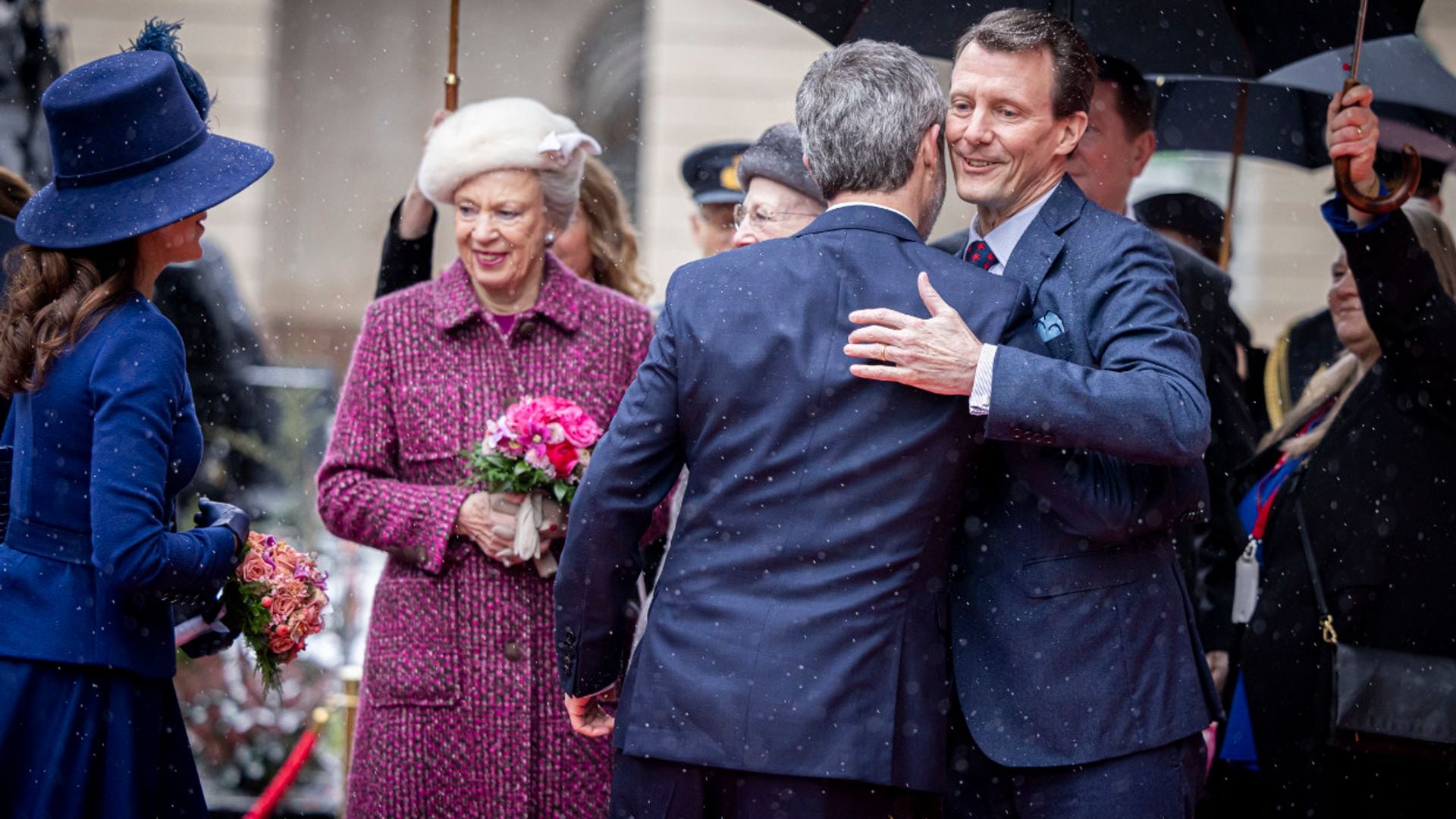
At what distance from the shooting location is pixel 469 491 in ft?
12.5

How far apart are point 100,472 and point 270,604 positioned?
0.61m

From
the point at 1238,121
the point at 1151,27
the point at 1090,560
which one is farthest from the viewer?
the point at 1238,121

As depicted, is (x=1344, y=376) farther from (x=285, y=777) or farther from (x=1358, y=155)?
(x=285, y=777)

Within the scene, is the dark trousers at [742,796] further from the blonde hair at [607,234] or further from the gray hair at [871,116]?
the blonde hair at [607,234]

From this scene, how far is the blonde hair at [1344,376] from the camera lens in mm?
4297

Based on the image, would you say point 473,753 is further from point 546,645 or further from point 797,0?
point 797,0

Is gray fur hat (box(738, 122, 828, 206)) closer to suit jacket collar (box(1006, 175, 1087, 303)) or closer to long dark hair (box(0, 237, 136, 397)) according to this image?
suit jacket collar (box(1006, 175, 1087, 303))

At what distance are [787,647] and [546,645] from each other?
1.27 metres

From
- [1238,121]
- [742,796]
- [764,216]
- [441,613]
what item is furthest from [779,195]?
[1238,121]

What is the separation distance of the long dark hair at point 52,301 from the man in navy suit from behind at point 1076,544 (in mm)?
1597

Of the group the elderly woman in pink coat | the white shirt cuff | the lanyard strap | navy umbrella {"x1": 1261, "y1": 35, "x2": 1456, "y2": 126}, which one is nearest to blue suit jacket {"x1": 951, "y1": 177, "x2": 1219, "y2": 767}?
the white shirt cuff

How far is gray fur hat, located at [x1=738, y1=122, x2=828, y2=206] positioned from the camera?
4.02m

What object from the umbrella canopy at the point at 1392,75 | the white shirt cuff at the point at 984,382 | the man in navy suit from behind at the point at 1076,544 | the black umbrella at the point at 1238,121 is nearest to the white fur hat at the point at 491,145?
the man in navy suit from behind at the point at 1076,544

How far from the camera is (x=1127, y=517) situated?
2.84 meters
